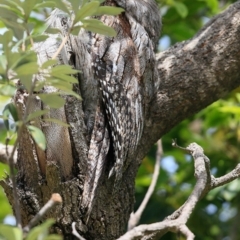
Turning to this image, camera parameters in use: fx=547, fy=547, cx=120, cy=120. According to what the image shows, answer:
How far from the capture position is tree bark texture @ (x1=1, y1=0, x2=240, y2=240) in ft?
8.46

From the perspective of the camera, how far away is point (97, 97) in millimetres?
2947

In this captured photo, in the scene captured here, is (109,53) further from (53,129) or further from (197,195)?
(197,195)

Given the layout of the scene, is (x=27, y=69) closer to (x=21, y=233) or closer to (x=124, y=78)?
(x=21, y=233)

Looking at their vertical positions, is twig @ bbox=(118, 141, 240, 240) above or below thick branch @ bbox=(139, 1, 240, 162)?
above

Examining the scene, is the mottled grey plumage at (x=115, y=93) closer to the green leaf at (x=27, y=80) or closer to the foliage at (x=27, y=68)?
the foliage at (x=27, y=68)

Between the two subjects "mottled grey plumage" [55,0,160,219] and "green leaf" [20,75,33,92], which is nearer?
"green leaf" [20,75,33,92]

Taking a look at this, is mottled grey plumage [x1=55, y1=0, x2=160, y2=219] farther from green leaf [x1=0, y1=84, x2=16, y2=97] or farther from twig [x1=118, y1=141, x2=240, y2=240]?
green leaf [x1=0, y1=84, x2=16, y2=97]

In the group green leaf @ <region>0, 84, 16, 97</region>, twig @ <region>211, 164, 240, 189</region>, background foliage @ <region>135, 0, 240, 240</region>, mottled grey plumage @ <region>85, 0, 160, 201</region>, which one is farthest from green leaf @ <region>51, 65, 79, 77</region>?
background foliage @ <region>135, 0, 240, 240</region>

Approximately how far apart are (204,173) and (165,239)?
2.00 meters

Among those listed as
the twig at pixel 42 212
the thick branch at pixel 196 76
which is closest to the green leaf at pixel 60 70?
the twig at pixel 42 212

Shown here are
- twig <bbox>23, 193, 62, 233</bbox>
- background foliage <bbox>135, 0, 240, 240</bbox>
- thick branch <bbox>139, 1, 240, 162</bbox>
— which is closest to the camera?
twig <bbox>23, 193, 62, 233</bbox>

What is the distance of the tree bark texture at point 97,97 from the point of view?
2578 mm

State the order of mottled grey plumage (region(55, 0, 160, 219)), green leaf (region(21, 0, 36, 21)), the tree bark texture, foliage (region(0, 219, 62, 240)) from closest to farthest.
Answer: foliage (region(0, 219, 62, 240)), green leaf (region(21, 0, 36, 21)), the tree bark texture, mottled grey plumage (region(55, 0, 160, 219))

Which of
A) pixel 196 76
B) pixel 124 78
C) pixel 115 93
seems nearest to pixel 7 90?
pixel 115 93
